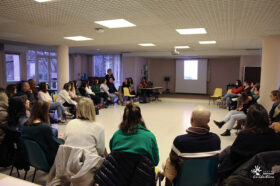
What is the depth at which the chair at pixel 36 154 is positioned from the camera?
235 centimetres

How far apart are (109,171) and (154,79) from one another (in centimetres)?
1445

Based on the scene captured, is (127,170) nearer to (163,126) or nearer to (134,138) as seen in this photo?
(134,138)

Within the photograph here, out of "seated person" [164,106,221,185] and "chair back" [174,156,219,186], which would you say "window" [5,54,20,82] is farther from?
"chair back" [174,156,219,186]

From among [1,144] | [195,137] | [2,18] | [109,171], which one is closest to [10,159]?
[1,144]

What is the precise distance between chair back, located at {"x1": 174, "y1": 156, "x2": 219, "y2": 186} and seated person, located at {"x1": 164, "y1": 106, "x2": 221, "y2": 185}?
0.05 m

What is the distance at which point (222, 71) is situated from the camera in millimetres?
14461

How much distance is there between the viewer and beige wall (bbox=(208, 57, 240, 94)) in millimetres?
14172

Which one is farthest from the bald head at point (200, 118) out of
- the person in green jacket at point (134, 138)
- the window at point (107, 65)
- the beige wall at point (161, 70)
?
the beige wall at point (161, 70)

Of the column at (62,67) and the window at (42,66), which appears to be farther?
the window at (42,66)

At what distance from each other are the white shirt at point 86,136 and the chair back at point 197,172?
874 mm

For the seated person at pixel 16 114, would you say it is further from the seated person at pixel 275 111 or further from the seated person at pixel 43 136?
the seated person at pixel 275 111

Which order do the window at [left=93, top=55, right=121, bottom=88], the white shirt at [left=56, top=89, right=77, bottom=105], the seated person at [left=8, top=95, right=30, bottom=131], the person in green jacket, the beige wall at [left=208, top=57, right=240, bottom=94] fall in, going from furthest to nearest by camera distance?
the window at [left=93, top=55, right=121, bottom=88]
the beige wall at [left=208, top=57, right=240, bottom=94]
the white shirt at [left=56, top=89, right=77, bottom=105]
the seated person at [left=8, top=95, right=30, bottom=131]
the person in green jacket

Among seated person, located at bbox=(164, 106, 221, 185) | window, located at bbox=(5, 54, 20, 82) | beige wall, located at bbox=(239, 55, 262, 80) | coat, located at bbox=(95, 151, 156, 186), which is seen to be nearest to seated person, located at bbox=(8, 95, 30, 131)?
coat, located at bbox=(95, 151, 156, 186)

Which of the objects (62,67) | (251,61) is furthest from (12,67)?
(251,61)
